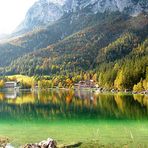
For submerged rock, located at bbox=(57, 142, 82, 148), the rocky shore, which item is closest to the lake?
submerged rock, located at bbox=(57, 142, 82, 148)

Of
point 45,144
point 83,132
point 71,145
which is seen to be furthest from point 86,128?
point 45,144

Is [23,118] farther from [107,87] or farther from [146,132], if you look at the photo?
[107,87]

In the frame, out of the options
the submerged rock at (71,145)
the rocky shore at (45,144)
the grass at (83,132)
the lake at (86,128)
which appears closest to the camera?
the rocky shore at (45,144)

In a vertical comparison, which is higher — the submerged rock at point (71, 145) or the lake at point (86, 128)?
the lake at point (86, 128)

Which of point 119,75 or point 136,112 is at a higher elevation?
point 119,75

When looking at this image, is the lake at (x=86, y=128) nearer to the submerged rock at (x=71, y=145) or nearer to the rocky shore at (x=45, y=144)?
the submerged rock at (x=71, y=145)

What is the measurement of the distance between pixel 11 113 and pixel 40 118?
17.0 m

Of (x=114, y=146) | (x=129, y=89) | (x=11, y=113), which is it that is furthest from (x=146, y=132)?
(x=129, y=89)

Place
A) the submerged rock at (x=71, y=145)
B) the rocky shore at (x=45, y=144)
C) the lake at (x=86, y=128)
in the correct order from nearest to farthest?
the rocky shore at (x=45, y=144)
the submerged rock at (x=71, y=145)
the lake at (x=86, y=128)

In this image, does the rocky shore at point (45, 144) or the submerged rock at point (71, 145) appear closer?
the rocky shore at point (45, 144)

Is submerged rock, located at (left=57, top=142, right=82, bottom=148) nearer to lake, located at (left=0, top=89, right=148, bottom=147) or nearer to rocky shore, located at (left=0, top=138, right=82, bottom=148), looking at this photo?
rocky shore, located at (left=0, top=138, right=82, bottom=148)

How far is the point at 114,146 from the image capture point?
172 feet

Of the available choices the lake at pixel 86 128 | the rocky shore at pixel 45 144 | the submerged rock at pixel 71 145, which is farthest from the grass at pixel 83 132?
the rocky shore at pixel 45 144

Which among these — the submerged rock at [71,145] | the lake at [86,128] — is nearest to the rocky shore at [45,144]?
the submerged rock at [71,145]
